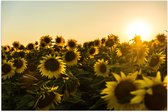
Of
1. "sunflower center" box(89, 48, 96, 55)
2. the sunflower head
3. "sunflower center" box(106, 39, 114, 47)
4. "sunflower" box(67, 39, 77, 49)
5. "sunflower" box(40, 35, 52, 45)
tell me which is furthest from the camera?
"sunflower" box(40, 35, 52, 45)

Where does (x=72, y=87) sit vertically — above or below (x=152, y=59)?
below

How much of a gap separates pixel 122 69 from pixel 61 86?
804mm

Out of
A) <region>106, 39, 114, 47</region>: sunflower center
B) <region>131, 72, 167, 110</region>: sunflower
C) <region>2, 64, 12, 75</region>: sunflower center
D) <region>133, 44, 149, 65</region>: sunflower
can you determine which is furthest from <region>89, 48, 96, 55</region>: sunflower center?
<region>131, 72, 167, 110</region>: sunflower

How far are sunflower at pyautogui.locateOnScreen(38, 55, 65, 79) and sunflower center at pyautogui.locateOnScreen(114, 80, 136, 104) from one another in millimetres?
2816

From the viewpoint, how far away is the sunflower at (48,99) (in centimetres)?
467

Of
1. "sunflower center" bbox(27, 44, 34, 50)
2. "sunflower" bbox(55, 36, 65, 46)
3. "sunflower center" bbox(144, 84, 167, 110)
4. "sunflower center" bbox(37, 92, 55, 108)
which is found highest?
"sunflower" bbox(55, 36, 65, 46)

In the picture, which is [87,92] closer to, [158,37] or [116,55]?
[116,55]

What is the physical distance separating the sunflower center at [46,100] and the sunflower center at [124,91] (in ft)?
4.38

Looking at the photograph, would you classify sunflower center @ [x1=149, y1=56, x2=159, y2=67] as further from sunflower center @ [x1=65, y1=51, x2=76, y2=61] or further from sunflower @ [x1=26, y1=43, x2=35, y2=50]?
sunflower @ [x1=26, y1=43, x2=35, y2=50]

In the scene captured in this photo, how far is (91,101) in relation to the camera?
498 cm

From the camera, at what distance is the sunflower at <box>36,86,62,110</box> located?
4.67 metres

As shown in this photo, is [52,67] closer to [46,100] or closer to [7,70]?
[7,70]

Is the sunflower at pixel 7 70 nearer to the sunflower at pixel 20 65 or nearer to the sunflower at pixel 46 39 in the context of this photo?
the sunflower at pixel 20 65

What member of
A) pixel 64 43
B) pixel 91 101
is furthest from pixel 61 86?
pixel 64 43
